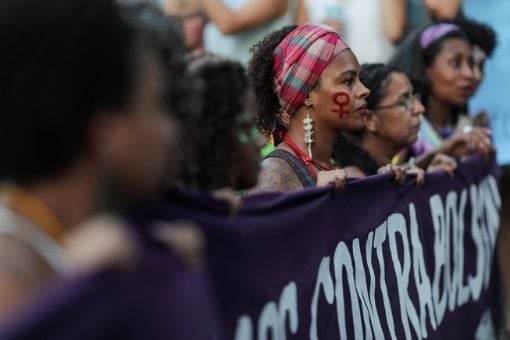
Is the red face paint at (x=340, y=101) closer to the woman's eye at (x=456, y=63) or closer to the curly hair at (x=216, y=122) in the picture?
the curly hair at (x=216, y=122)

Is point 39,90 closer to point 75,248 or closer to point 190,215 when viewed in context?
point 75,248

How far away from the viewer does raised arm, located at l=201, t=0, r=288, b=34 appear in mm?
8312

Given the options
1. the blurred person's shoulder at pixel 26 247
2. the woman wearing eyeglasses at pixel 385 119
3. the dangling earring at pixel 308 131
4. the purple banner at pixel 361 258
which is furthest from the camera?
the woman wearing eyeglasses at pixel 385 119

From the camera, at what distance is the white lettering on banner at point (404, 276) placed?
4.02 metres

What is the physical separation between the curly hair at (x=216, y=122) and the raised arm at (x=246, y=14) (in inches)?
190

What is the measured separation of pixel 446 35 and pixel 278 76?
2.89m

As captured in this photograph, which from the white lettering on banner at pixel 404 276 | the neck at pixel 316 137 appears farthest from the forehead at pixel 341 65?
the white lettering on banner at pixel 404 276

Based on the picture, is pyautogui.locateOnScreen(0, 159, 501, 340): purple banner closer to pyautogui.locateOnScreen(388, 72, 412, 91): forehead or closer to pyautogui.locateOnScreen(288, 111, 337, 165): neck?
pyautogui.locateOnScreen(288, 111, 337, 165): neck

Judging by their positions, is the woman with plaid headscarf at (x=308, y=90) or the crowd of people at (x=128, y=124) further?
the woman with plaid headscarf at (x=308, y=90)

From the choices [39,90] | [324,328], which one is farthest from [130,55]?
[324,328]

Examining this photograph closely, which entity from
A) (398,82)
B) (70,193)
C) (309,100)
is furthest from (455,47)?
(70,193)

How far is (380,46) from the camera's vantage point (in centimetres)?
843

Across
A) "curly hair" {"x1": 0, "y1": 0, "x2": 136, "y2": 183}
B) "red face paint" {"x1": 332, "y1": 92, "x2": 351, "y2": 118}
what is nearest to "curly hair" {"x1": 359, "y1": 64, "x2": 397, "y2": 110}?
"red face paint" {"x1": 332, "y1": 92, "x2": 351, "y2": 118}

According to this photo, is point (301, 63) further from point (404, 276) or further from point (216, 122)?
point (216, 122)
